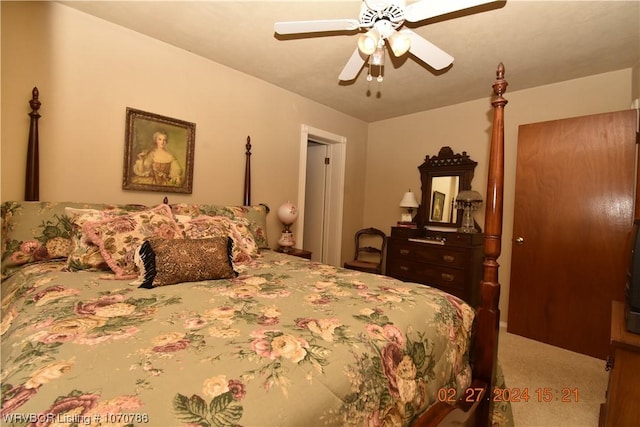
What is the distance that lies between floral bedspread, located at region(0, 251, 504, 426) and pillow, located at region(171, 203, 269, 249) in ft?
2.46

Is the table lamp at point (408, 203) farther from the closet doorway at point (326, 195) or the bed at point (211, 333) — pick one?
the bed at point (211, 333)

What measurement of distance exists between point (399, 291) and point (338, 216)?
2.64 meters

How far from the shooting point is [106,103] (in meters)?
2.10

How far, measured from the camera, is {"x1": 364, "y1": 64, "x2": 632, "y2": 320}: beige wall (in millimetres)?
2611

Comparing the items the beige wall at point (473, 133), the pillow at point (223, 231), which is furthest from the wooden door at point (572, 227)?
the pillow at point (223, 231)

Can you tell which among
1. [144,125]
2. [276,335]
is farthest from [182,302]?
[144,125]

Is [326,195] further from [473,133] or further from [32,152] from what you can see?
[32,152]

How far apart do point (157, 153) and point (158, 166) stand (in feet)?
0.33

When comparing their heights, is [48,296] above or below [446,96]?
below

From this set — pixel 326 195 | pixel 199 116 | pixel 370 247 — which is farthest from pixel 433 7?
pixel 370 247

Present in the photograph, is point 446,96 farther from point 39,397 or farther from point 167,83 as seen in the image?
point 39,397

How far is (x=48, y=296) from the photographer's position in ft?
3.61

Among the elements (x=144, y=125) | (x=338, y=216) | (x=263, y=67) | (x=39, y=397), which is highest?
(x=263, y=67)

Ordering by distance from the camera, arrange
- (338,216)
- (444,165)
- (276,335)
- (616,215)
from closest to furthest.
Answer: (276,335), (616,215), (444,165), (338,216)
